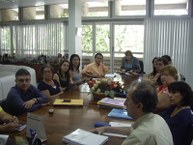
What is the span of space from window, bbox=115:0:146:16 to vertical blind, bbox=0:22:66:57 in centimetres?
190

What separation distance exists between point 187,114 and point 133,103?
758mm

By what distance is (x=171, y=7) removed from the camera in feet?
22.2

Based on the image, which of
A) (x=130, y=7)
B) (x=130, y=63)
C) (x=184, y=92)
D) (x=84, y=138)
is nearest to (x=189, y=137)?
(x=184, y=92)

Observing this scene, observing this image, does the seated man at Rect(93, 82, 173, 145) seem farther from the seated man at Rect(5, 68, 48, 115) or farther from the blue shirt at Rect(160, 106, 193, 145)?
the seated man at Rect(5, 68, 48, 115)

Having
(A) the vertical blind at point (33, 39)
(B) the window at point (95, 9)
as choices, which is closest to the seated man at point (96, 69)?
(B) the window at point (95, 9)

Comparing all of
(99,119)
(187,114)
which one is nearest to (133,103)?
(187,114)

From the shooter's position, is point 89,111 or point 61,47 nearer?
point 89,111

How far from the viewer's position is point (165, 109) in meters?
2.27

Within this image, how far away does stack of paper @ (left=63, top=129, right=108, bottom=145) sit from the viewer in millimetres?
1637

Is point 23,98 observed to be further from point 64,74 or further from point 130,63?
point 130,63

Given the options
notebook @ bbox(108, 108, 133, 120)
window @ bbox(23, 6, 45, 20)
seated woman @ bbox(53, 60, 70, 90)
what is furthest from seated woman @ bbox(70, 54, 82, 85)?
window @ bbox(23, 6, 45, 20)

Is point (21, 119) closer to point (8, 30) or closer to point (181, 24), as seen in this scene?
point (181, 24)

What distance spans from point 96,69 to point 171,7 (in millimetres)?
3113

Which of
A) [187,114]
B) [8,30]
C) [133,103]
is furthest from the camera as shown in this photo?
[8,30]
